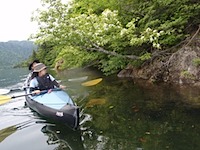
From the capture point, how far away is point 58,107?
282 inches

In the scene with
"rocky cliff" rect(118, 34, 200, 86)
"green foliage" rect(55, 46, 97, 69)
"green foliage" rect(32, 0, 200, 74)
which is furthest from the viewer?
"green foliage" rect(55, 46, 97, 69)

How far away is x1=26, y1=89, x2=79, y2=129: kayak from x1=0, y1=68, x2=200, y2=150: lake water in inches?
14.4

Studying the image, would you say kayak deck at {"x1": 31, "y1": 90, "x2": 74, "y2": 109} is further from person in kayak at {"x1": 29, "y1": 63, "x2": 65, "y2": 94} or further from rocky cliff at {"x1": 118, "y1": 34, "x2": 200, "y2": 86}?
rocky cliff at {"x1": 118, "y1": 34, "x2": 200, "y2": 86}

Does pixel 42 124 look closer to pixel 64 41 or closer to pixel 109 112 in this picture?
pixel 109 112

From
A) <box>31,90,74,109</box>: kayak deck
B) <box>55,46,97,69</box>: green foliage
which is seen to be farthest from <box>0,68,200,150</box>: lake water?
<box>55,46,97,69</box>: green foliage

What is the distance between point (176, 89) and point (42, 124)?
5735 millimetres

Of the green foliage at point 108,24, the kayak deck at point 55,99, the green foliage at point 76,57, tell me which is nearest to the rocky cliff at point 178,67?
the green foliage at point 108,24

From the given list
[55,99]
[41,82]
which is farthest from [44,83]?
[55,99]

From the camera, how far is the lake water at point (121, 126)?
576 cm

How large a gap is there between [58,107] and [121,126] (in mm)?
1813

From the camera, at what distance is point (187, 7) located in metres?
9.59

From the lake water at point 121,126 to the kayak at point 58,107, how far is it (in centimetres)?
37

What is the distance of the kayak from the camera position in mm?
6691

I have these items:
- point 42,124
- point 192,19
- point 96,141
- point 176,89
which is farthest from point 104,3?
point 96,141
